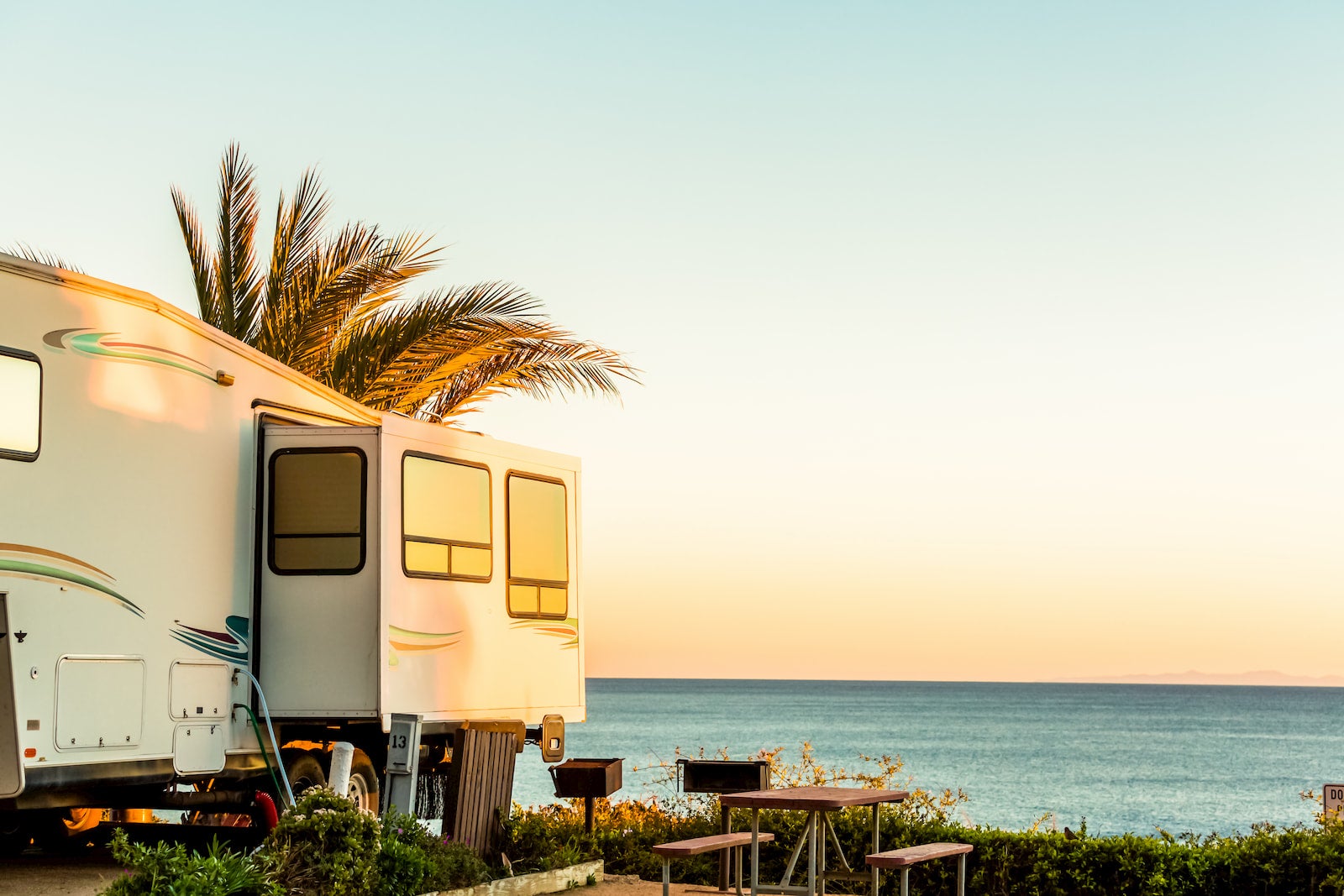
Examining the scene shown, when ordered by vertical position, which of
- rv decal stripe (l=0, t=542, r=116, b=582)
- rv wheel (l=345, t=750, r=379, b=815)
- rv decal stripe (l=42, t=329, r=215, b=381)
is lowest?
rv wheel (l=345, t=750, r=379, b=815)

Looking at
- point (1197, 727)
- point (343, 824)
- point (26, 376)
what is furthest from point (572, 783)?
point (1197, 727)

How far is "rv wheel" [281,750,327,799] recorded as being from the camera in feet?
32.3

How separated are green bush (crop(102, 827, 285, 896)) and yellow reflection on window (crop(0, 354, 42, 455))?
2242 mm

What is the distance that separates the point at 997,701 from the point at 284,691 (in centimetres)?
14183

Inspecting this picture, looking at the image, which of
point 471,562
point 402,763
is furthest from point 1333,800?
point 402,763

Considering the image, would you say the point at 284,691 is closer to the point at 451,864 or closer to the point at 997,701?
the point at 451,864

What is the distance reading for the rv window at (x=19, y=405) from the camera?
312 inches

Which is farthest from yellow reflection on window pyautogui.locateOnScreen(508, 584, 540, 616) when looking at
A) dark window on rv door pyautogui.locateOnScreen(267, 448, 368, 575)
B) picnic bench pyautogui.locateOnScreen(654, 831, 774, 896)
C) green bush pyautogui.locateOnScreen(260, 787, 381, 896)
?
green bush pyautogui.locateOnScreen(260, 787, 381, 896)

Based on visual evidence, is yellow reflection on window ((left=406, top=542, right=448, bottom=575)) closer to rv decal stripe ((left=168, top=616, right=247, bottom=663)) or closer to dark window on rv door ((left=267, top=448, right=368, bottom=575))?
dark window on rv door ((left=267, top=448, right=368, bottom=575))

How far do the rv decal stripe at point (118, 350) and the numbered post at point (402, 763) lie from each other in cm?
268

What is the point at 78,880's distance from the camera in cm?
899

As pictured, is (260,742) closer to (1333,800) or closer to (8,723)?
(8,723)

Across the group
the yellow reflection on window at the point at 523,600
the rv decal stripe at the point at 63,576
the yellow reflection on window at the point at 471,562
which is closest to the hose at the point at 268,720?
the rv decal stripe at the point at 63,576

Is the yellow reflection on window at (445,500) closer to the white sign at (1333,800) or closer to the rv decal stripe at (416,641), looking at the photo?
the rv decal stripe at (416,641)
